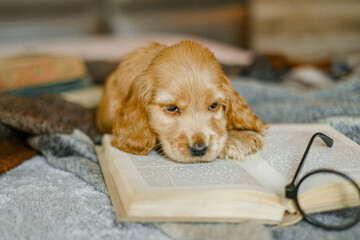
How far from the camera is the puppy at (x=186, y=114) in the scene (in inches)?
53.9

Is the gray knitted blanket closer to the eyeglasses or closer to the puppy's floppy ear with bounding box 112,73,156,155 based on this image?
the eyeglasses

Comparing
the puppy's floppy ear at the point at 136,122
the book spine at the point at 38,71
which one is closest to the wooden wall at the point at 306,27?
the book spine at the point at 38,71

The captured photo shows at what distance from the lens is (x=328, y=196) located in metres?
1.03

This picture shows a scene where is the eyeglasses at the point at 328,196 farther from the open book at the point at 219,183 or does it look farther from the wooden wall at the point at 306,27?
the wooden wall at the point at 306,27

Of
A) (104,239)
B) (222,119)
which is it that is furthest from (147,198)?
(222,119)

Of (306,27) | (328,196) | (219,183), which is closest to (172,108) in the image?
(219,183)

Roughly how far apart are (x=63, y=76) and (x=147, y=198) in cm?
188

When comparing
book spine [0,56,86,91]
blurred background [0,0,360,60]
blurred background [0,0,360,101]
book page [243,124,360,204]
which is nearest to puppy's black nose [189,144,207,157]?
book page [243,124,360,204]

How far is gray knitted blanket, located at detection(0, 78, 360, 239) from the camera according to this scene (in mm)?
988

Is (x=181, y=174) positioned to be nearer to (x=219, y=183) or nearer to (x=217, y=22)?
(x=219, y=183)

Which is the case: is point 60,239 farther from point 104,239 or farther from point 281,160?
point 281,160

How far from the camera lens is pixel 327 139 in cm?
128

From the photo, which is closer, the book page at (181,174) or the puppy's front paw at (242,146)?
the book page at (181,174)

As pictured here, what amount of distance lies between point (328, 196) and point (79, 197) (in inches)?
34.2
